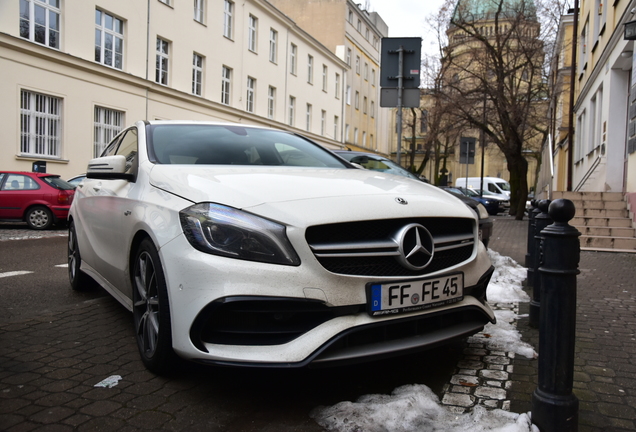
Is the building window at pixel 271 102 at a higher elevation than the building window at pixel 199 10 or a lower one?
lower

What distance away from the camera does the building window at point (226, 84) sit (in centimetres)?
2794

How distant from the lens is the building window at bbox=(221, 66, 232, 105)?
1100 inches

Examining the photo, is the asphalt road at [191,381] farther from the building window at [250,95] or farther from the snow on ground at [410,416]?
the building window at [250,95]

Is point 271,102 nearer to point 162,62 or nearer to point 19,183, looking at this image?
point 162,62

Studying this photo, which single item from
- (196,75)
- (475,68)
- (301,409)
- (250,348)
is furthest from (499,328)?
(196,75)

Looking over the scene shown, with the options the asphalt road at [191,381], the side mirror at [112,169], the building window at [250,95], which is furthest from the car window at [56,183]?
the building window at [250,95]

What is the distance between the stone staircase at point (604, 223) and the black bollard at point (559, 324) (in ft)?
28.8

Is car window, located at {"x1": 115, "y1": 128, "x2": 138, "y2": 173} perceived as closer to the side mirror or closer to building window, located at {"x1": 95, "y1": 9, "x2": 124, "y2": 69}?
the side mirror

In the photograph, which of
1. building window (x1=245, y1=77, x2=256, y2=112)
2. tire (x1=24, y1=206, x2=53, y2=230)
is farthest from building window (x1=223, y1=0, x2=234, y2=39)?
tire (x1=24, y1=206, x2=53, y2=230)

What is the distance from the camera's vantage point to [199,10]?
2570 cm

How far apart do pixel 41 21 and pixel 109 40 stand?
10.1 ft

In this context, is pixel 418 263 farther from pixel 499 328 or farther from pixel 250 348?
pixel 499 328

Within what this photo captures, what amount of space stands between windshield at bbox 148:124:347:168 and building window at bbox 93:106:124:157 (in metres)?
16.9

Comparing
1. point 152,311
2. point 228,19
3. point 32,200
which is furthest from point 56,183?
point 228,19
